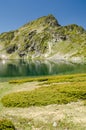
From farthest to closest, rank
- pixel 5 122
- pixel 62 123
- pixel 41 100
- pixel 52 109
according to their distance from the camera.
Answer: pixel 41 100
pixel 52 109
pixel 62 123
pixel 5 122

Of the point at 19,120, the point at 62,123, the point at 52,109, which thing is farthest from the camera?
the point at 52,109

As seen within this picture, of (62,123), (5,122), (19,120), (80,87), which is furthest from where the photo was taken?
(80,87)

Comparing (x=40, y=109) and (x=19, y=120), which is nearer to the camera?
(x=19, y=120)

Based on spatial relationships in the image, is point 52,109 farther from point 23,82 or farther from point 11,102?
point 23,82

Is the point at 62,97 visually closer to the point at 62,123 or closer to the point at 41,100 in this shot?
the point at 41,100

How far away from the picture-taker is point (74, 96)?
3516 cm

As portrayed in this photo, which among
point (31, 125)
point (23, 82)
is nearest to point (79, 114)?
point (31, 125)

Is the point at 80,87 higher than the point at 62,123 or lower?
higher

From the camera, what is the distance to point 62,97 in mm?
34688

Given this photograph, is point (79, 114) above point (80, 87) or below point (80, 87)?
below

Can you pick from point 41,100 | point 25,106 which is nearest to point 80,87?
point 41,100

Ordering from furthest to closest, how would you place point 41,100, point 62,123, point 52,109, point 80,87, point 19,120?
point 80,87, point 41,100, point 52,109, point 19,120, point 62,123

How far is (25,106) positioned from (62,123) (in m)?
8.51

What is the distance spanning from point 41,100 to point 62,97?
3099mm
